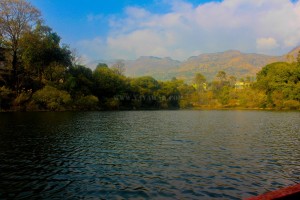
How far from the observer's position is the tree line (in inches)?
3686

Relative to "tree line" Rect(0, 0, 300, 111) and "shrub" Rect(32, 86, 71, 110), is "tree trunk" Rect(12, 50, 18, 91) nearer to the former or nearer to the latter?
"tree line" Rect(0, 0, 300, 111)

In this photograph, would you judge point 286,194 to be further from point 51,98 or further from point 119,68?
point 119,68

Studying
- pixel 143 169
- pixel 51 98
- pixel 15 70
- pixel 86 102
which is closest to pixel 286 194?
pixel 143 169

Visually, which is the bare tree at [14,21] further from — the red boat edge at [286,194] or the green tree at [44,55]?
the red boat edge at [286,194]

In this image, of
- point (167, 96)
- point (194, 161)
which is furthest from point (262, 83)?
point (194, 161)

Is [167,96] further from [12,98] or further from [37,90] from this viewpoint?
[12,98]

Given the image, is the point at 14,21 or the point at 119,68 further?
the point at 119,68

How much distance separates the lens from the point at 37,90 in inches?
4080

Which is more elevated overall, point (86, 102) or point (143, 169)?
point (86, 102)

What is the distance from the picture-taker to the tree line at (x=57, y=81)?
9362 cm

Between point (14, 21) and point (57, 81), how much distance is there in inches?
1180

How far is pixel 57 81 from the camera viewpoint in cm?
11350

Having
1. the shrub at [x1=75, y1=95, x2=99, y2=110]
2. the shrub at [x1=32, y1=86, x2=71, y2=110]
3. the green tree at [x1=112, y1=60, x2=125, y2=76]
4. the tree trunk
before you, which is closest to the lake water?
the shrub at [x1=32, y1=86, x2=71, y2=110]

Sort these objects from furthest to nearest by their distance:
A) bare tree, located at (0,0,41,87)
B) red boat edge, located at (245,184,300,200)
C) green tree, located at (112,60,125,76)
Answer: green tree, located at (112,60,125,76) → bare tree, located at (0,0,41,87) → red boat edge, located at (245,184,300,200)
